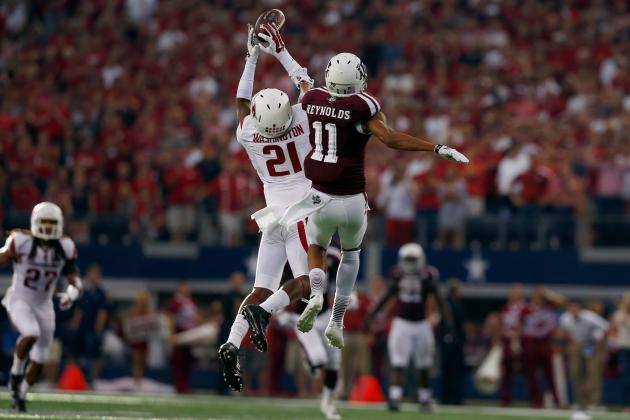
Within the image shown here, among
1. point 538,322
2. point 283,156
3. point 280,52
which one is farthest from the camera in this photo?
point 538,322

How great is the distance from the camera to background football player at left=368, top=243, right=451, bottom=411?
57.7ft

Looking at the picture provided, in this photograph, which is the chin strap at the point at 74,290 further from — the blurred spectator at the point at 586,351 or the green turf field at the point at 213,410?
the blurred spectator at the point at 586,351

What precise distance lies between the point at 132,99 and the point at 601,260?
25.8ft

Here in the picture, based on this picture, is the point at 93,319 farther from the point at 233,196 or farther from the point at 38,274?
the point at 38,274

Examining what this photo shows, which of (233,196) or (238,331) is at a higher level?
(233,196)

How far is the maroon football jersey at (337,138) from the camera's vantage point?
1067 centimetres

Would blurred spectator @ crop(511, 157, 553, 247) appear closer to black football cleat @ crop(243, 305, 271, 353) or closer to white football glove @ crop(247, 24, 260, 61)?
white football glove @ crop(247, 24, 260, 61)

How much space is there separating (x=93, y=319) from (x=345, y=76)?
34.0 ft

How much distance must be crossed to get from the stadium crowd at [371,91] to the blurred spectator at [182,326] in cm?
92

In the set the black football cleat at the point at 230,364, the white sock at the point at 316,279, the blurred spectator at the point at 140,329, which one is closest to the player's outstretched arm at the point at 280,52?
the white sock at the point at 316,279

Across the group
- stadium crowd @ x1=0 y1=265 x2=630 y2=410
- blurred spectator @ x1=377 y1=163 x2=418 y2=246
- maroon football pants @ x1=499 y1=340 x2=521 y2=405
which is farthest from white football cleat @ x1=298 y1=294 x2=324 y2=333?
maroon football pants @ x1=499 y1=340 x2=521 y2=405

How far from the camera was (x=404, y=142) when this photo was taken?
1023cm

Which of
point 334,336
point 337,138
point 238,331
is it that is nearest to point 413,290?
point 334,336

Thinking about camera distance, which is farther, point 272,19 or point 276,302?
point 272,19
